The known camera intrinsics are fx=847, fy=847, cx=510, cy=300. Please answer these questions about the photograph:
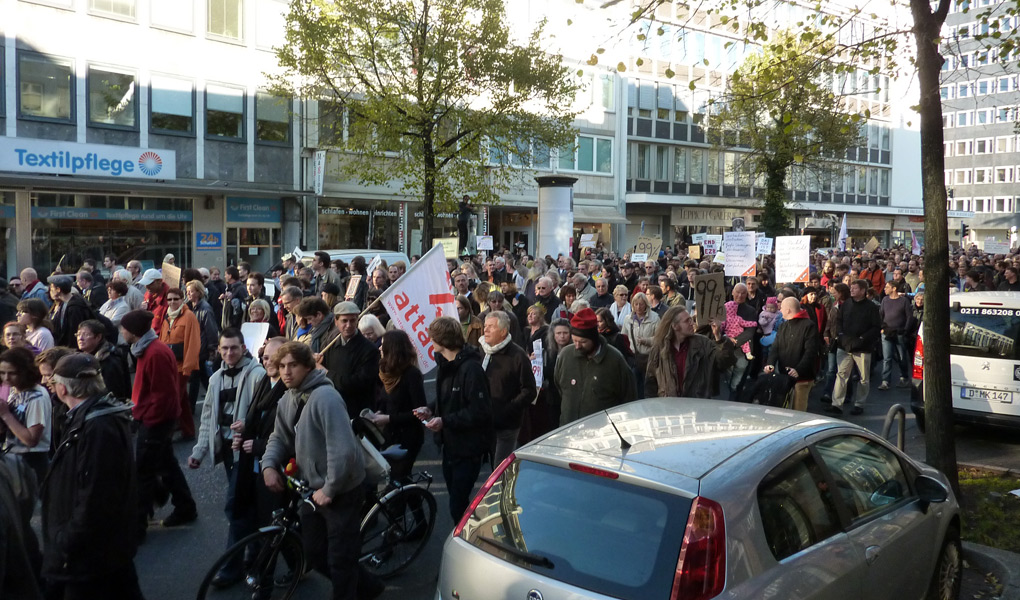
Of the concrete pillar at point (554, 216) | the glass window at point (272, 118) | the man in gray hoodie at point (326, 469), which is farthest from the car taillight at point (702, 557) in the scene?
the glass window at point (272, 118)

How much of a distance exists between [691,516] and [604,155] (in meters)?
42.8

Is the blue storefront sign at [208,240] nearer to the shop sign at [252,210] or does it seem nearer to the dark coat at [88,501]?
the shop sign at [252,210]

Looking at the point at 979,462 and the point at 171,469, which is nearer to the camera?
the point at 171,469

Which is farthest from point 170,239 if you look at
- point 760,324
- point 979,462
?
point 979,462

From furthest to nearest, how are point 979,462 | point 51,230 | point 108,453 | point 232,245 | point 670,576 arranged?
point 232,245 → point 51,230 → point 979,462 → point 108,453 → point 670,576

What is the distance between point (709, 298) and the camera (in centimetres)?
1003

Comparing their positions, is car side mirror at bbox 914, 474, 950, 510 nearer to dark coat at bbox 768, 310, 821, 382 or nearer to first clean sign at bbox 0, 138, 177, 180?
dark coat at bbox 768, 310, 821, 382

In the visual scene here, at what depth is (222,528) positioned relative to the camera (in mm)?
6617

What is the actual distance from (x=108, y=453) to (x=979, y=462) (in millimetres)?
8348

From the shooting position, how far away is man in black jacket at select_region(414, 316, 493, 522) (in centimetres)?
579

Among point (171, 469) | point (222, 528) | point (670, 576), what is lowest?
point (222, 528)

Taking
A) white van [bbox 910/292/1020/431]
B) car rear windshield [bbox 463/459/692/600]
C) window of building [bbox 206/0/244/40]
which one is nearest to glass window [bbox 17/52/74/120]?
window of building [bbox 206/0/244/40]

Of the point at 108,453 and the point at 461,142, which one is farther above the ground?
the point at 461,142

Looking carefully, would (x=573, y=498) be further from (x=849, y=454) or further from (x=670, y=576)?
(x=849, y=454)
